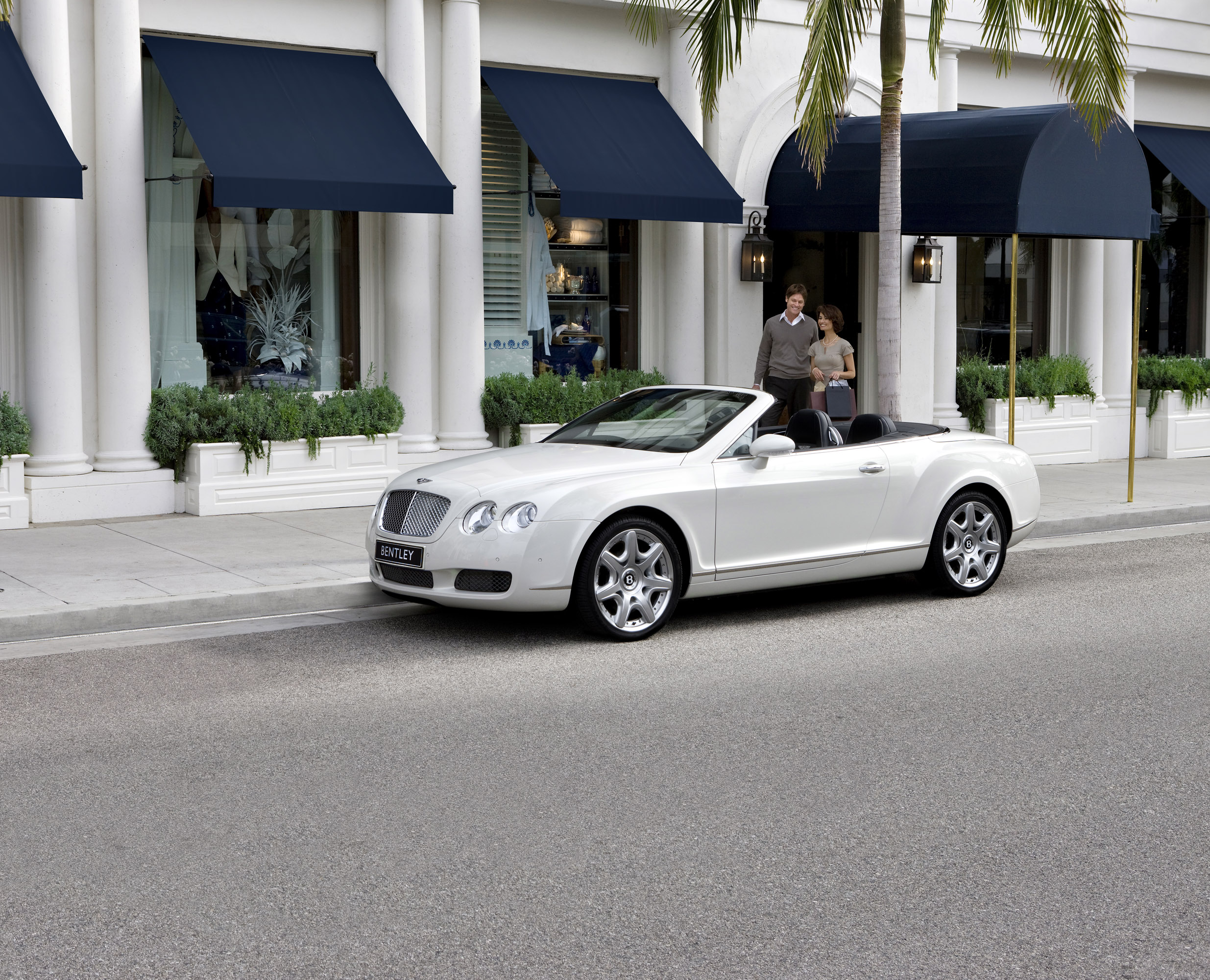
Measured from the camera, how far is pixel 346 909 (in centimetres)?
438

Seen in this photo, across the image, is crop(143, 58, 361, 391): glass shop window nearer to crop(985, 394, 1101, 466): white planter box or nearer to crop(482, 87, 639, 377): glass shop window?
crop(482, 87, 639, 377): glass shop window

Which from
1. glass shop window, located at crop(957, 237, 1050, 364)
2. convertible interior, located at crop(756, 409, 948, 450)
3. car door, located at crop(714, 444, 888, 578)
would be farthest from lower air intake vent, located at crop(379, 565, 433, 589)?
glass shop window, located at crop(957, 237, 1050, 364)

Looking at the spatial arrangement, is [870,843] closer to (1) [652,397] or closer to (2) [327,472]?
(1) [652,397]

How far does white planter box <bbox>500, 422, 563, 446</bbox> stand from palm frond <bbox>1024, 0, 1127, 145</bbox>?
18.9 ft

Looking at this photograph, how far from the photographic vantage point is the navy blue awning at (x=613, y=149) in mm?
14359

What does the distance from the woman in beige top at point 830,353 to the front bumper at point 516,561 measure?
6.79 meters

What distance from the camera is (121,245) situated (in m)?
12.7

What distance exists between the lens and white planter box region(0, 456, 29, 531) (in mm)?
12031

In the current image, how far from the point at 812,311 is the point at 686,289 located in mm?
2822

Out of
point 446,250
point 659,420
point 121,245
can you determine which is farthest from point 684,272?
point 659,420

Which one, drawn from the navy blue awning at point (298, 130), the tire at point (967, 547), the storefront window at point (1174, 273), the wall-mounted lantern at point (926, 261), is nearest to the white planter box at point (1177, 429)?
the storefront window at point (1174, 273)

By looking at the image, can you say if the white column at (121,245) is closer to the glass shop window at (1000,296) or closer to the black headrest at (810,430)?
the black headrest at (810,430)

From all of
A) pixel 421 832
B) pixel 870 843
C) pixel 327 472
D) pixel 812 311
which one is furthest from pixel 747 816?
pixel 812 311

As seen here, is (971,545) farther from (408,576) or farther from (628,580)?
(408,576)
